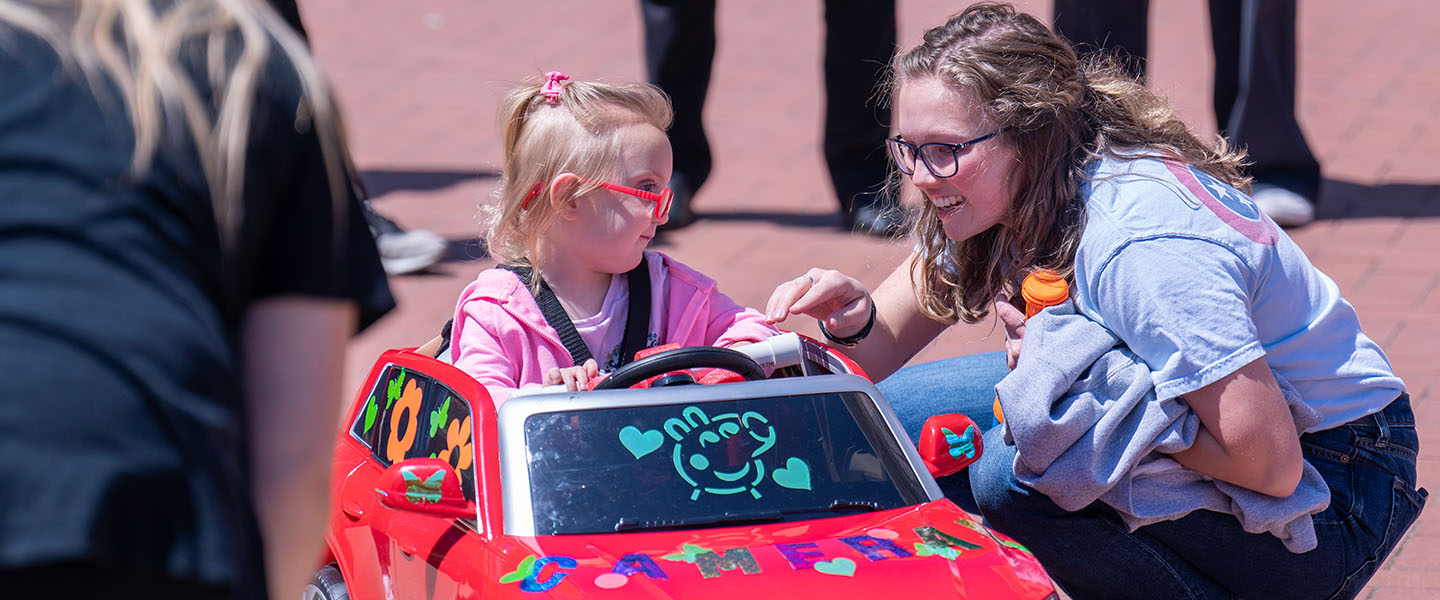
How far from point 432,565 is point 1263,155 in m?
4.36

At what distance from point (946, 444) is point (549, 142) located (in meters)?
0.99

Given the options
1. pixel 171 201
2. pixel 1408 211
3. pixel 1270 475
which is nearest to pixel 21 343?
pixel 171 201

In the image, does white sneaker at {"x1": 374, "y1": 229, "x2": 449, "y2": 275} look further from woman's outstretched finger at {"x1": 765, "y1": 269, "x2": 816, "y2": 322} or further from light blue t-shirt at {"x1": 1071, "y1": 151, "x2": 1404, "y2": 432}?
light blue t-shirt at {"x1": 1071, "y1": 151, "x2": 1404, "y2": 432}

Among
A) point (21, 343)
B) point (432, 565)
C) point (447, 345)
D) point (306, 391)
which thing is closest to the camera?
point (21, 343)

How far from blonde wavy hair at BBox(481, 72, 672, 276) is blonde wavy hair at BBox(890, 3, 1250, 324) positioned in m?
0.55

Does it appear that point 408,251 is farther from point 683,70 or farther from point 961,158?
point 961,158

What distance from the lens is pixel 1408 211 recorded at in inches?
231

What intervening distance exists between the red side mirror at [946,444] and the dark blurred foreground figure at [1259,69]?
335cm

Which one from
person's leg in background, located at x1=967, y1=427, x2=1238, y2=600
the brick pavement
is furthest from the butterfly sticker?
the brick pavement

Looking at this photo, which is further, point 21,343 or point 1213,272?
point 1213,272

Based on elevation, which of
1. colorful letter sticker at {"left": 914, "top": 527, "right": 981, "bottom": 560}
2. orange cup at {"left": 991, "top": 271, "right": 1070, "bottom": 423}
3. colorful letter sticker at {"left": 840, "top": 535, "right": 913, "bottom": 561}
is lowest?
colorful letter sticker at {"left": 914, "top": 527, "right": 981, "bottom": 560}

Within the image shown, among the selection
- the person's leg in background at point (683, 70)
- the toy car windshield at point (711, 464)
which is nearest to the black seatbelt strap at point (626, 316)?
the toy car windshield at point (711, 464)

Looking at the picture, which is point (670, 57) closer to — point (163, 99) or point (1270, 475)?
point (1270, 475)

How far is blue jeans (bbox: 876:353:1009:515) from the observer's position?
318 cm
